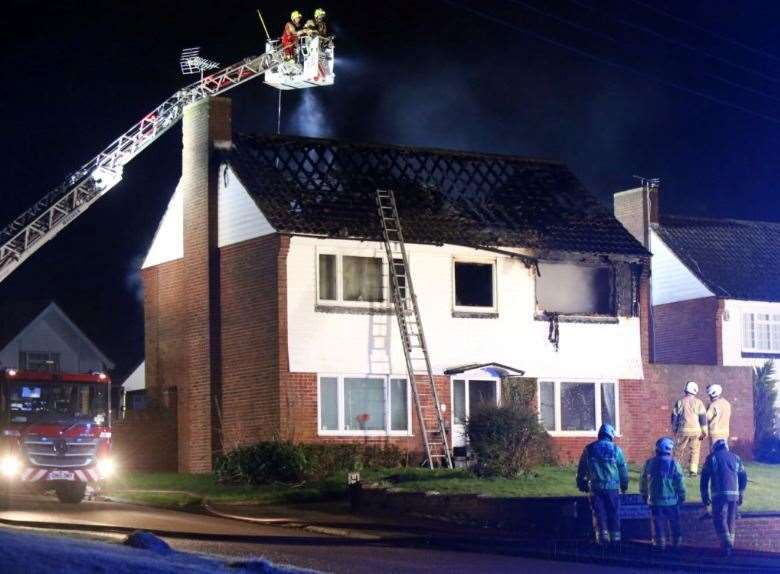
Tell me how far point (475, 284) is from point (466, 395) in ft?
9.66

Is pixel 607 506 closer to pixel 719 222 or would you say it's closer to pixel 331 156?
pixel 331 156

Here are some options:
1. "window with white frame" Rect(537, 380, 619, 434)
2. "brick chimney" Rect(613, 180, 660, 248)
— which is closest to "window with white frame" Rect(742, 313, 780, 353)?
"brick chimney" Rect(613, 180, 660, 248)

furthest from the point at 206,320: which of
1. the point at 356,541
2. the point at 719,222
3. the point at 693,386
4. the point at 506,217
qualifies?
the point at 719,222

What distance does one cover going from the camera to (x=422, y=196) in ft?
130

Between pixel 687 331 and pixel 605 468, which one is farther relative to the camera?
pixel 687 331

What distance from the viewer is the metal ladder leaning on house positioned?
37.0 meters

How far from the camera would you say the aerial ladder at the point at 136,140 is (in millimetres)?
44531

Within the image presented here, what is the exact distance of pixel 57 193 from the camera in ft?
147

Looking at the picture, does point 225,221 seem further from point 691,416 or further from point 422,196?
point 691,416

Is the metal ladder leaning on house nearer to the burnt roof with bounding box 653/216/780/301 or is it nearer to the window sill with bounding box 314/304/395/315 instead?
the window sill with bounding box 314/304/395/315

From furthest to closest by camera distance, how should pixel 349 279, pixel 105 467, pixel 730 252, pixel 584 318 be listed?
pixel 730 252, pixel 584 318, pixel 349 279, pixel 105 467

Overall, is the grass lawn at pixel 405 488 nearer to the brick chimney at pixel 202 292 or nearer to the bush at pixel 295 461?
the bush at pixel 295 461

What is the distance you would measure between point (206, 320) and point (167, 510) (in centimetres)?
1093

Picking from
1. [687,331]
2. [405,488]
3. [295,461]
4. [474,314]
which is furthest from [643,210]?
[405,488]
